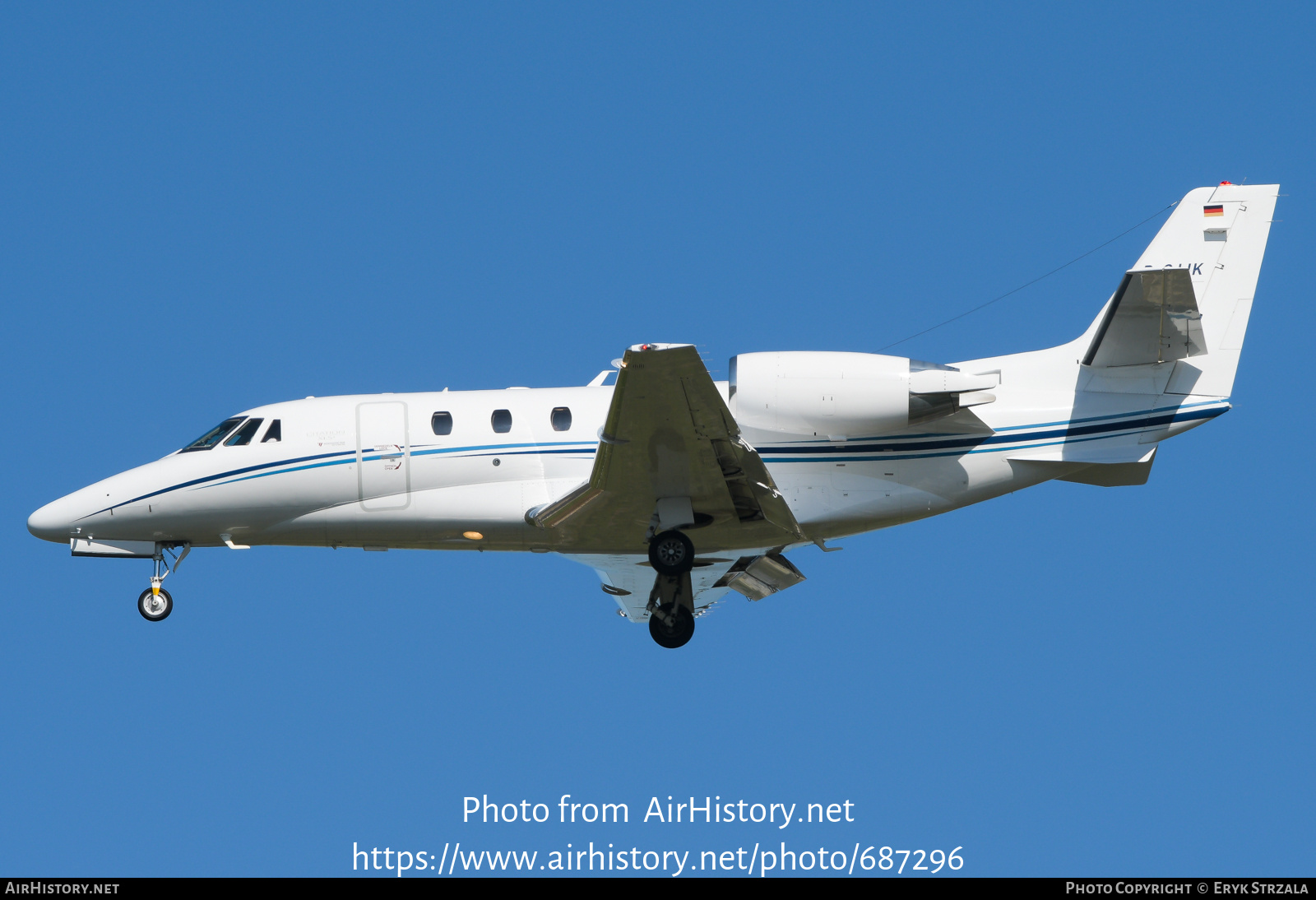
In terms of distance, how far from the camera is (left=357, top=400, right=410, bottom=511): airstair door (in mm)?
17062

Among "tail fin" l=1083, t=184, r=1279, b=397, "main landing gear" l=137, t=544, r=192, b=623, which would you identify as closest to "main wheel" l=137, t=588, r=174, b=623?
"main landing gear" l=137, t=544, r=192, b=623

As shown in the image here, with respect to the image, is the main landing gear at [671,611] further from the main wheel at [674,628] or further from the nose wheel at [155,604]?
the nose wheel at [155,604]

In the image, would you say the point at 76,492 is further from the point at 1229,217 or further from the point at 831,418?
the point at 1229,217

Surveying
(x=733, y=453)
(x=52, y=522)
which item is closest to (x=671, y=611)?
(x=733, y=453)

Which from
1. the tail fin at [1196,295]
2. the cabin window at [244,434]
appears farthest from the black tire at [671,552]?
the cabin window at [244,434]

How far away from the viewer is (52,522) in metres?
17.9

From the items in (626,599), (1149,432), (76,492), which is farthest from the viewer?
(626,599)

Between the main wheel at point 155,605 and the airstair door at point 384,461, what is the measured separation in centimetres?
323

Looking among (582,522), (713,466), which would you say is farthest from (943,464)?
(582,522)

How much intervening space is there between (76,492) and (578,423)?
6853 millimetres

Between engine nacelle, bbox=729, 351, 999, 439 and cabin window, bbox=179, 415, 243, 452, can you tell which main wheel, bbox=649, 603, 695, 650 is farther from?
cabin window, bbox=179, 415, 243, 452

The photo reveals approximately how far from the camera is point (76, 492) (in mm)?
18078

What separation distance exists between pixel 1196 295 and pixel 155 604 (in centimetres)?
1390

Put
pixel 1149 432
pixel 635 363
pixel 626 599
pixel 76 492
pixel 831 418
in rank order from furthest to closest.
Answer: pixel 626 599, pixel 76 492, pixel 1149 432, pixel 831 418, pixel 635 363
